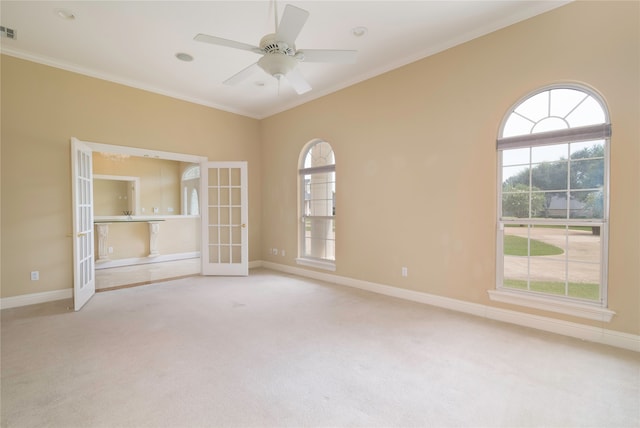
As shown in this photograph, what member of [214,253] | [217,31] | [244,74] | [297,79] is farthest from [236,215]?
[297,79]

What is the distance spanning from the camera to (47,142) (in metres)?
3.94

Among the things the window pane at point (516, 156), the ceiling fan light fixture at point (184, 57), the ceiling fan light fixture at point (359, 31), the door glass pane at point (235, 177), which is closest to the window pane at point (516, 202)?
the window pane at point (516, 156)

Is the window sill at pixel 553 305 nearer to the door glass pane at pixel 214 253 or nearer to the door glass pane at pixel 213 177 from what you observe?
the door glass pane at pixel 214 253

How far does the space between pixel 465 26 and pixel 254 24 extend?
7.55 ft

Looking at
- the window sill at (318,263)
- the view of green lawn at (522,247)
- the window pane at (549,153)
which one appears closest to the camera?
the window pane at (549,153)

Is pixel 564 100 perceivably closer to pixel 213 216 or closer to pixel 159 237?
pixel 213 216

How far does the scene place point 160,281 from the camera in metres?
5.05

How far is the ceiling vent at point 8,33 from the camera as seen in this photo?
3199 millimetres

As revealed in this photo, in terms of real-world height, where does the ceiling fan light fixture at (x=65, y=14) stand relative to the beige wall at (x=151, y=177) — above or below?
above

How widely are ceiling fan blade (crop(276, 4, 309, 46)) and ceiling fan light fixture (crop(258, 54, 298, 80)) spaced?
12cm

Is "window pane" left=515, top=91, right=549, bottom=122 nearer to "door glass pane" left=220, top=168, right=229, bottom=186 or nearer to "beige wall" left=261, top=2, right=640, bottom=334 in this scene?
"beige wall" left=261, top=2, right=640, bottom=334

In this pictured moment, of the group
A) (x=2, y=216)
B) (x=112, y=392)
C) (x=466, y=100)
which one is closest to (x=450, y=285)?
(x=466, y=100)

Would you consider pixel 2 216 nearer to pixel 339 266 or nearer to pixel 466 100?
pixel 339 266

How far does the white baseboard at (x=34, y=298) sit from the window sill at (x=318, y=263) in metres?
3.46
